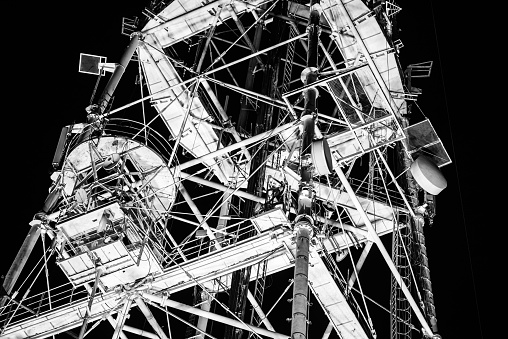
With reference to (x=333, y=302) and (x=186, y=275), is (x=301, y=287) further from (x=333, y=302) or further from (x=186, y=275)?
(x=333, y=302)

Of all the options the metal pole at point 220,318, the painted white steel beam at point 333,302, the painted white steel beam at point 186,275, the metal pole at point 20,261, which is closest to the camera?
the metal pole at point 220,318

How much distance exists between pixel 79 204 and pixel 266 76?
10.2 meters

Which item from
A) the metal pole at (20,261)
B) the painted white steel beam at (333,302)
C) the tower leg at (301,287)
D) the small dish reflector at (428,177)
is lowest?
the tower leg at (301,287)

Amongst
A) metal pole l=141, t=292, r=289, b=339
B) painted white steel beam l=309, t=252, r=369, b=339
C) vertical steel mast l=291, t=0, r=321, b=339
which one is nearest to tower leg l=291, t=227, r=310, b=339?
vertical steel mast l=291, t=0, r=321, b=339

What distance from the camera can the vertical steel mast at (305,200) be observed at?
2048 cm

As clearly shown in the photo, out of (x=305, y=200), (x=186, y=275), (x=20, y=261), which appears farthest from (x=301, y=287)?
(x=20, y=261)

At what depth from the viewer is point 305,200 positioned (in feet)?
77.3

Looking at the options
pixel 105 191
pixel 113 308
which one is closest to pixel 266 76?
pixel 105 191

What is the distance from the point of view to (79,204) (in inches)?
1035

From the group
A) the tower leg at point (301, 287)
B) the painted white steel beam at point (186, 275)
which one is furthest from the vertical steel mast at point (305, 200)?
the painted white steel beam at point (186, 275)

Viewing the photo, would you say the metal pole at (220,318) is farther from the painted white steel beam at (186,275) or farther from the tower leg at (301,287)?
the tower leg at (301,287)

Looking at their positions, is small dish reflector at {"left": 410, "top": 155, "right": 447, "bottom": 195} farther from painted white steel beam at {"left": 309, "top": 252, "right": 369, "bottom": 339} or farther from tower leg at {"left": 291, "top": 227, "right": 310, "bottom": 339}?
tower leg at {"left": 291, "top": 227, "right": 310, "bottom": 339}

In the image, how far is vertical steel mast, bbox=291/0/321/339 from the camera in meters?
20.5

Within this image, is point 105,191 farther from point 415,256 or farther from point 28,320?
point 415,256
